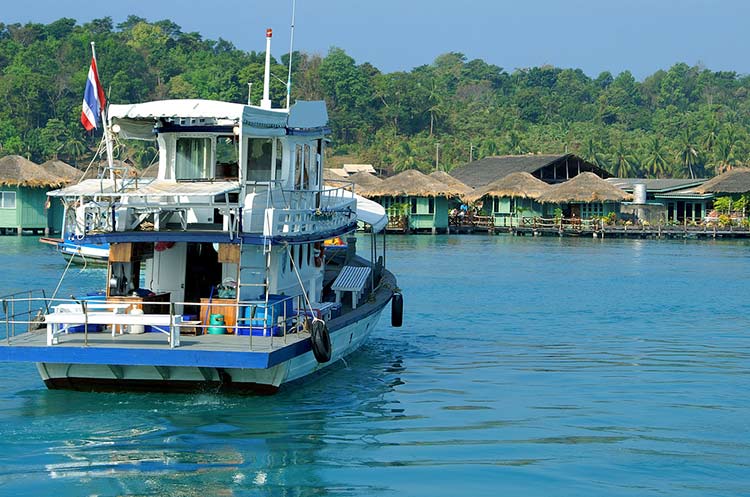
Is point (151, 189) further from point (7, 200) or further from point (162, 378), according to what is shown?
point (7, 200)

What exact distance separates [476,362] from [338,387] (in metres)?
4.24

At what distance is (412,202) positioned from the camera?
7138 cm

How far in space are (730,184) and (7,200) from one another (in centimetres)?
4284

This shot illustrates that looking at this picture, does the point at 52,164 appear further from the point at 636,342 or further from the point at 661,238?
the point at 636,342

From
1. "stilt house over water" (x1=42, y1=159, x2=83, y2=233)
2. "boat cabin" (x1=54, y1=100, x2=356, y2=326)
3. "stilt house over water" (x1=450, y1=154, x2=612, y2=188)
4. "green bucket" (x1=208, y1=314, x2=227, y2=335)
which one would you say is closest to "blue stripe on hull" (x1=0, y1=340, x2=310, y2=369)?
"boat cabin" (x1=54, y1=100, x2=356, y2=326)

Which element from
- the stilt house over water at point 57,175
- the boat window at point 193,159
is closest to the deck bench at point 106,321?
the boat window at point 193,159

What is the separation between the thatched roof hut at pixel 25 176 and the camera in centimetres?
5969

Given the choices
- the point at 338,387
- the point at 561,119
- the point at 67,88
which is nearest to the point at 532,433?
the point at 338,387

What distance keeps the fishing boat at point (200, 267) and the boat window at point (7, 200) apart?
1774 inches

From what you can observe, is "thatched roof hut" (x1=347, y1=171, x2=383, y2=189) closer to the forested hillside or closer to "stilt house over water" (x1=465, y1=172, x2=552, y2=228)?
"stilt house over water" (x1=465, y1=172, x2=552, y2=228)

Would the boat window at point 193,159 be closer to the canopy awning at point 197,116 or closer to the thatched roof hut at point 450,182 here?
the canopy awning at point 197,116

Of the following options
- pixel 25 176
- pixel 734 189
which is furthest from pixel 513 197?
pixel 25 176

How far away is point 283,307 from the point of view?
1784 cm

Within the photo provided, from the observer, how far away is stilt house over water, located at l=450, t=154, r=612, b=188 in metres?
77.2
